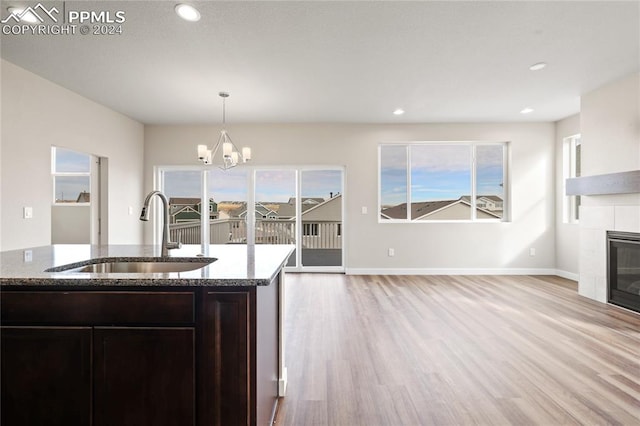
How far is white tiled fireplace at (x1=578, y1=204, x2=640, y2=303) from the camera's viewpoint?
359 centimetres

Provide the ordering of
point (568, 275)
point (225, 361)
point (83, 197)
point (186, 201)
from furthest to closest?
1. point (186, 201)
2. point (83, 197)
3. point (568, 275)
4. point (225, 361)

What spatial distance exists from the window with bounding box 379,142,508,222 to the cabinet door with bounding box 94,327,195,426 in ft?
15.4

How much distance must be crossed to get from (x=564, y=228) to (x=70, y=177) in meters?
8.47

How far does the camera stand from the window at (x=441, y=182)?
5586 millimetres

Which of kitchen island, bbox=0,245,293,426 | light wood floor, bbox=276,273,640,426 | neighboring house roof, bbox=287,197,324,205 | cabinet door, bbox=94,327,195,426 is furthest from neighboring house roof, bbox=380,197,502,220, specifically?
cabinet door, bbox=94,327,195,426

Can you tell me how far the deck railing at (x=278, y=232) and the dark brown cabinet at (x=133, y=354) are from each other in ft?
Answer: 14.3

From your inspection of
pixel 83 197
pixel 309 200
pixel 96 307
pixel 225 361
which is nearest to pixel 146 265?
pixel 96 307

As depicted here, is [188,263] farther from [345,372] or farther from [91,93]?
[91,93]

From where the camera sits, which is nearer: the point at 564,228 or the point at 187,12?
the point at 187,12

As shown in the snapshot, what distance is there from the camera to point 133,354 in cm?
126

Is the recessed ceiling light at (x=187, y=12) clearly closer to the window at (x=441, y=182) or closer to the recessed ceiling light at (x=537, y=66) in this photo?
the recessed ceiling light at (x=537, y=66)

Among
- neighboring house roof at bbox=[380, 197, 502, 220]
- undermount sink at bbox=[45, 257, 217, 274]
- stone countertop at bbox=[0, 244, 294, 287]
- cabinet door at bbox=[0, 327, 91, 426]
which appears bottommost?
cabinet door at bbox=[0, 327, 91, 426]

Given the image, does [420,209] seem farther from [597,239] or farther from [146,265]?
[146,265]

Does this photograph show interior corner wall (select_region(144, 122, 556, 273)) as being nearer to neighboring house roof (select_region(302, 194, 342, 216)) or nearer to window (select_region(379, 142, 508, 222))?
window (select_region(379, 142, 508, 222))
